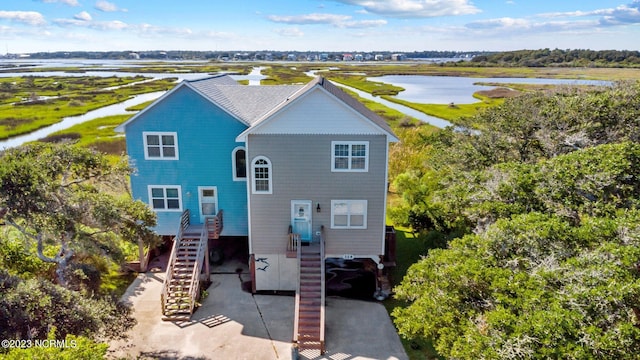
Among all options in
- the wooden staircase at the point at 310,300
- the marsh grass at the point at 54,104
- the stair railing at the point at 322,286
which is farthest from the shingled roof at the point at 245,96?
the marsh grass at the point at 54,104

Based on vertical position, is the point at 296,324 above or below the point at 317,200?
below

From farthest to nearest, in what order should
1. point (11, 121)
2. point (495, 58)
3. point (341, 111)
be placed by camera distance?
1. point (495, 58)
2. point (11, 121)
3. point (341, 111)

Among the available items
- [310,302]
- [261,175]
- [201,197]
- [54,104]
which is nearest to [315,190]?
[261,175]

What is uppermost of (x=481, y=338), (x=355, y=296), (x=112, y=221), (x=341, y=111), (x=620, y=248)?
(x=341, y=111)

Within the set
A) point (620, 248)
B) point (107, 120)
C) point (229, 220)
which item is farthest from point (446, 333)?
point (107, 120)

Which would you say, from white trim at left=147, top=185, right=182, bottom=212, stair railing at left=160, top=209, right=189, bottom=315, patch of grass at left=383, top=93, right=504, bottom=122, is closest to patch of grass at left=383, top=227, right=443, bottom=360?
stair railing at left=160, top=209, right=189, bottom=315

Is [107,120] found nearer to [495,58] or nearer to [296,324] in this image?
[296,324]

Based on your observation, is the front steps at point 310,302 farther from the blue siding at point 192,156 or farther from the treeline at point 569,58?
the treeline at point 569,58

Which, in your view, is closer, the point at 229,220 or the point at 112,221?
the point at 112,221

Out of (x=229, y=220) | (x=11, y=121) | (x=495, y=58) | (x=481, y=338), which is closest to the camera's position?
(x=481, y=338)
